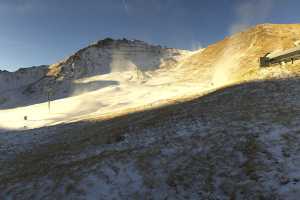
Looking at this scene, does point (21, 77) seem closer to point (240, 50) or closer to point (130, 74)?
point (130, 74)

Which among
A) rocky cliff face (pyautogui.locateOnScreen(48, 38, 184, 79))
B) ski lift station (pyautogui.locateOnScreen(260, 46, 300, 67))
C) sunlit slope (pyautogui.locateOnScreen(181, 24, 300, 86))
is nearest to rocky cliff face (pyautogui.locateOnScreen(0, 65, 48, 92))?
rocky cliff face (pyautogui.locateOnScreen(48, 38, 184, 79))

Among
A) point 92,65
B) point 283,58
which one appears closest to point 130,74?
point 92,65

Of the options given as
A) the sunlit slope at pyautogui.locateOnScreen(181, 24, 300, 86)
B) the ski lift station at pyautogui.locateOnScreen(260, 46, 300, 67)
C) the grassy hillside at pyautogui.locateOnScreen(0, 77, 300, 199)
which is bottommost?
the grassy hillside at pyautogui.locateOnScreen(0, 77, 300, 199)

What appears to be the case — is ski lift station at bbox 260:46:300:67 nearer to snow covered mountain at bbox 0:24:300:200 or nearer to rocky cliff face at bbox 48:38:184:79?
snow covered mountain at bbox 0:24:300:200

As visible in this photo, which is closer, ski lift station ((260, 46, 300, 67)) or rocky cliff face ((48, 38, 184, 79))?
ski lift station ((260, 46, 300, 67))

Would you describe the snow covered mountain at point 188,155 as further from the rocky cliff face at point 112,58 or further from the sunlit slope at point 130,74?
the rocky cliff face at point 112,58

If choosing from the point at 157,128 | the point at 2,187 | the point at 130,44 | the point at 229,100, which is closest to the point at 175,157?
the point at 157,128

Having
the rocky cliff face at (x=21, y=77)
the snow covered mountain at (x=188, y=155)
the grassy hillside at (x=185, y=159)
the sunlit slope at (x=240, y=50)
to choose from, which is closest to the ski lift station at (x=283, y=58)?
the snow covered mountain at (x=188, y=155)

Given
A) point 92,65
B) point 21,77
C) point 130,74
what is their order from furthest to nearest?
point 21,77, point 92,65, point 130,74

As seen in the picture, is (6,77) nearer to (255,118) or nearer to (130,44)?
(130,44)

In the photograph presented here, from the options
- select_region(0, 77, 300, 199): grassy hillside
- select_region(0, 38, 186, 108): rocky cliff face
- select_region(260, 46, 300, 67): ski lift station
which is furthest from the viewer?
select_region(0, 38, 186, 108): rocky cliff face

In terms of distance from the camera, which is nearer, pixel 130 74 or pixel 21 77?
pixel 130 74

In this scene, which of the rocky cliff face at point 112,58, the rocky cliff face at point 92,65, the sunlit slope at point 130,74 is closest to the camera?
the sunlit slope at point 130,74

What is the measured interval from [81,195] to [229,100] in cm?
1296
